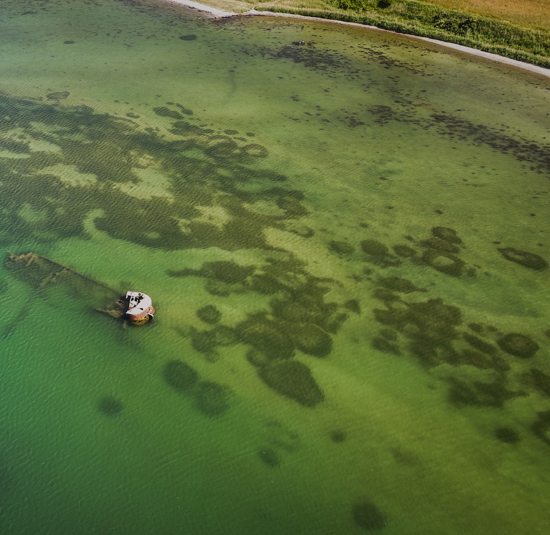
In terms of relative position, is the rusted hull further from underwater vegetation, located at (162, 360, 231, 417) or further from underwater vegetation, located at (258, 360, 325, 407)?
underwater vegetation, located at (258, 360, 325, 407)

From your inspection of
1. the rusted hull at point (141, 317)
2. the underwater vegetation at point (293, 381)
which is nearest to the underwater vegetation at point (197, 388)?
the underwater vegetation at point (293, 381)

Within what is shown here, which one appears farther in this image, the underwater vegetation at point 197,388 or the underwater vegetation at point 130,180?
the underwater vegetation at point 130,180

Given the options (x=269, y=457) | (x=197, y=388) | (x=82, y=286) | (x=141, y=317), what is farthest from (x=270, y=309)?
(x=82, y=286)

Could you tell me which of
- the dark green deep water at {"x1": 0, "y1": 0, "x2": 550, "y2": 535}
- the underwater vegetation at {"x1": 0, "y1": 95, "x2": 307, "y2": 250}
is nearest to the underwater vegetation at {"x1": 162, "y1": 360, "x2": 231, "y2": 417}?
the dark green deep water at {"x1": 0, "y1": 0, "x2": 550, "y2": 535}

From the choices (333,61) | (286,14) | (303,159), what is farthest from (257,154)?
(286,14)

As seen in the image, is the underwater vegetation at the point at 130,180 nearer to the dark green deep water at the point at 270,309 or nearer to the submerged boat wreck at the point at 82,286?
the dark green deep water at the point at 270,309

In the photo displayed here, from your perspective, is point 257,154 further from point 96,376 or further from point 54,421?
point 54,421
